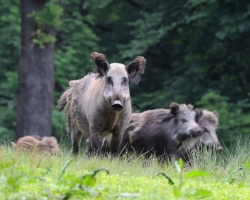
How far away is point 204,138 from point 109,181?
7.83 m

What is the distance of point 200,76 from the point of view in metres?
29.6

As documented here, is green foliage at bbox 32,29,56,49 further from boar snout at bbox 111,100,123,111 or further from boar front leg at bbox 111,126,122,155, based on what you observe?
boar snout at bbox 111,100,123,111

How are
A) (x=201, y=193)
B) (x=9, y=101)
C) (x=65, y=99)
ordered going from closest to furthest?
(x=201, y=193) → (x=65, y=99) → (x=9, y=101)

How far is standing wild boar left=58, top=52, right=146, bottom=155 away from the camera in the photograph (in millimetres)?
12164

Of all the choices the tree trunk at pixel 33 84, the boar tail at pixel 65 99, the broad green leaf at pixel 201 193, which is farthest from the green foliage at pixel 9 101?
the broad green leaf at pixel 201 193

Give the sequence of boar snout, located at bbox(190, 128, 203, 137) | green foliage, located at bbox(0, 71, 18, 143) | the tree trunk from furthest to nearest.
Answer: green foliage, located at bbox(0, 71, 18, 143) < the tree trunk < boar snout, located at bbox(190, 128, 203, 137)

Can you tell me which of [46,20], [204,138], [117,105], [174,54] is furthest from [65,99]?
[174,54]

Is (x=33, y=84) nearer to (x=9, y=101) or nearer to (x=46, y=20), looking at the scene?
(x=46, y=20)

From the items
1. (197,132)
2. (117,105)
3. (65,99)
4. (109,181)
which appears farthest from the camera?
(197,132)

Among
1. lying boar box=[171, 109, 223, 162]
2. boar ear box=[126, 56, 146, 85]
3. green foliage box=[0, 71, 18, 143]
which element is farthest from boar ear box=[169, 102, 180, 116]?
green foliage box=[0, 71, 18, 143]

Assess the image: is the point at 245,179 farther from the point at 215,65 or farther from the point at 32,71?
the point at 215,65

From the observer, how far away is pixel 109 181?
832cm

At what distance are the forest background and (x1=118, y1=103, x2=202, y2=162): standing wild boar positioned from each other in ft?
30.5

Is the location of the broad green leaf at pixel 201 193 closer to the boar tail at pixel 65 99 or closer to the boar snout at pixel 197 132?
the boar tail at pixel 65 99
